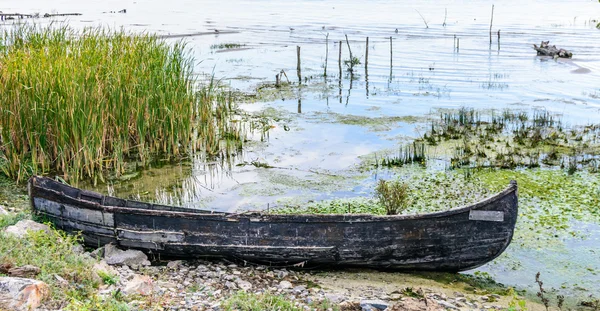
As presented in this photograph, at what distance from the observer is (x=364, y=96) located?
21.4m

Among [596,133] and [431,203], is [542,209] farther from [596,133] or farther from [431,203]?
[596,133]

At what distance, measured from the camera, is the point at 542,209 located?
983 centimetres

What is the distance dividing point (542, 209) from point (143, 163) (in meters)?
7.82

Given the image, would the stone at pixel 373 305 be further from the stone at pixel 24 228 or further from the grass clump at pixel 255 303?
the stone at pixel 24 228

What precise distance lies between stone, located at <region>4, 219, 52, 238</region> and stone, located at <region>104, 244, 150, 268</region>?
2.61 feet

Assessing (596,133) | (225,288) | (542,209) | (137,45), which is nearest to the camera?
(225,288)

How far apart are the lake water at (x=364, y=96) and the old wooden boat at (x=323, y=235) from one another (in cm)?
85

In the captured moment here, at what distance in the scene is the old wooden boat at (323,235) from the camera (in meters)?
7.40

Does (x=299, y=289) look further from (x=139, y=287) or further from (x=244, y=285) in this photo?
(x=139, y=287)

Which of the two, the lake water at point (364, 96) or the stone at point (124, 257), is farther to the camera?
the lake water at point (364, 96)

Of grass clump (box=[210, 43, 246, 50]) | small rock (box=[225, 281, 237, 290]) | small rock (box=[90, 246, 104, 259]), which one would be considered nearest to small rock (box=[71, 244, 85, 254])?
small rock (box=[90, 246, 104, 259])

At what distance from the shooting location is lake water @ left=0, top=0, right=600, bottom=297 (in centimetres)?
1080

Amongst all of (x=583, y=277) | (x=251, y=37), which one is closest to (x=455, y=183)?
(x=583, y=277)

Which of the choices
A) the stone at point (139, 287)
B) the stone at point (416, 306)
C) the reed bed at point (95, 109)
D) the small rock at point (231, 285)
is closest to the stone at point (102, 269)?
the stone at point (139, 287)
